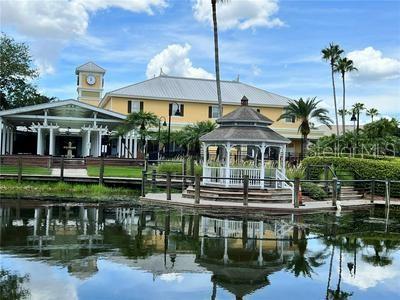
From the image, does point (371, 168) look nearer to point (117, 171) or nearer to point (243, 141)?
point (243, 141)

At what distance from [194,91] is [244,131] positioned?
27.3 metres

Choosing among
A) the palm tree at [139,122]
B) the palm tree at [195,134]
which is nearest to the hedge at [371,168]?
the palm tree at [195,134]

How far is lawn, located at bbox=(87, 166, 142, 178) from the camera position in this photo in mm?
28859

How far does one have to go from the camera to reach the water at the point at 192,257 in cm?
855

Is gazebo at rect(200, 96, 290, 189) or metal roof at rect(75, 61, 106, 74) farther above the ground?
metal roof at rect(75, 61, 106, 74)

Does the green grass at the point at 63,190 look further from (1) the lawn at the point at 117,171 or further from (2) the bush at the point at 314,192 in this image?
(2) the bush at the point at 314,192

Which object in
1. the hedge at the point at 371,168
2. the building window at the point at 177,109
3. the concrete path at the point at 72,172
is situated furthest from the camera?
the building window at the point at 177,109

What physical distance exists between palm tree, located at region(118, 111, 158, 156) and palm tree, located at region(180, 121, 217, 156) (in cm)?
272

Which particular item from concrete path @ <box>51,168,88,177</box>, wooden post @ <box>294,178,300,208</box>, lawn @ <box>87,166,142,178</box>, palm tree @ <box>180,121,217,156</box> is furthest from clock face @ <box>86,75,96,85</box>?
wooden post @ <box>294,178,300,208</box>

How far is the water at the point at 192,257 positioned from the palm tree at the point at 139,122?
2018 centimetres

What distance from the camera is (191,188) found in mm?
23750

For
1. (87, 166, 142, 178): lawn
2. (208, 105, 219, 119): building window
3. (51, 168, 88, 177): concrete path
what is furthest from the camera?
(208, 105, 219, 119): building window

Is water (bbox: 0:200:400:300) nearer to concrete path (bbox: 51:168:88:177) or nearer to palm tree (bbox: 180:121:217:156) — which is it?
concrete path (bbox: 51:168:88:177)

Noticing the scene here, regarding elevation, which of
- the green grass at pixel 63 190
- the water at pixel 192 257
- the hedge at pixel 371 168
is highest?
the hedge at pixel 371 168
